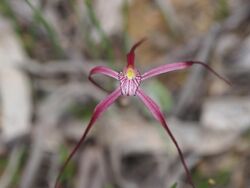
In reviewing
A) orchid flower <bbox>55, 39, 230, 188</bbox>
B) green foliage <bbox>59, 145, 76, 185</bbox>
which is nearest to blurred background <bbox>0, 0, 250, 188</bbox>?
green foliage <bbox>59, 145, 76, 185</bbox>

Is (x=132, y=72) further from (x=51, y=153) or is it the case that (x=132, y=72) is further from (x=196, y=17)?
(x=196, y=17)

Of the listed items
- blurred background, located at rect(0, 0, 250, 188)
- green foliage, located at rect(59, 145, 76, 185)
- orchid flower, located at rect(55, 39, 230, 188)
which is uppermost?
blurred background, located at rect(0, 0, 250, 188)

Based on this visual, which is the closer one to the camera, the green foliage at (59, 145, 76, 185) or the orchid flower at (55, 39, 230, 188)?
the orchid flower at (55, 39, 230, 188)

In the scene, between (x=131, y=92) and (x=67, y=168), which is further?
(x=67, y=168)

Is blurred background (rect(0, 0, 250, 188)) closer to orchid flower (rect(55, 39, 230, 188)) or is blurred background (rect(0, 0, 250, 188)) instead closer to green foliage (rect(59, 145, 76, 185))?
green foliage (rect(59, 145, 76, 185))

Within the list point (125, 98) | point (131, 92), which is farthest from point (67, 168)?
point (131, 92)

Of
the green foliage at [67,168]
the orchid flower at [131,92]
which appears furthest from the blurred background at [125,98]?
the orchid flower at [131,92]

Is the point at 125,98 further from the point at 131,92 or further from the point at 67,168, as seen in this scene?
the point at 131,92

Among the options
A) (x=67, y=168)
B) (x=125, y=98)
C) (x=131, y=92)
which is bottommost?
(x=131, y=92)

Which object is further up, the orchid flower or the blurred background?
the blurred background

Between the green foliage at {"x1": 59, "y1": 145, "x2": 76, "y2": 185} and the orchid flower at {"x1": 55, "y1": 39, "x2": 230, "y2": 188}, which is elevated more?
the green foliage at {"x1": 59, "y1": 145, "x2": 76, "y2": 185}

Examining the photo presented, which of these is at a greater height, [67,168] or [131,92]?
[67,168]
